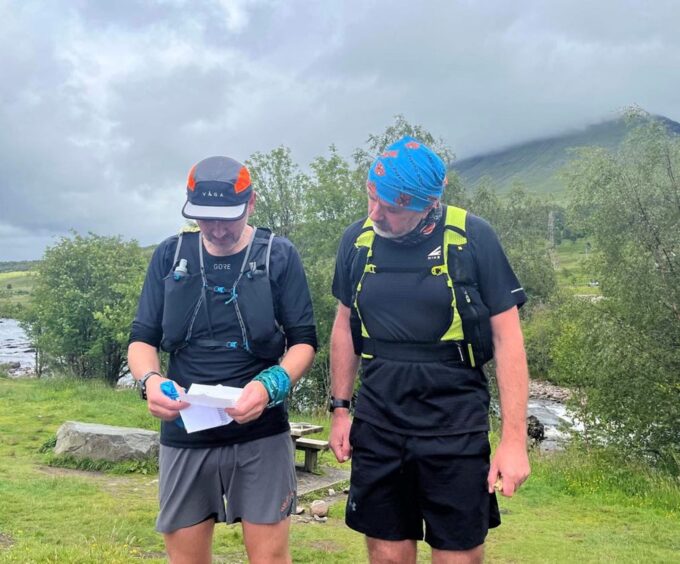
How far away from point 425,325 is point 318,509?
609 cm

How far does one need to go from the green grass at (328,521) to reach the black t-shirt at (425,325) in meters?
3.65

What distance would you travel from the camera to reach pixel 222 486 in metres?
2.86

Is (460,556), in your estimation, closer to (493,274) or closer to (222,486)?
(222,486)

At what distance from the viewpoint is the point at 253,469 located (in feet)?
9.28

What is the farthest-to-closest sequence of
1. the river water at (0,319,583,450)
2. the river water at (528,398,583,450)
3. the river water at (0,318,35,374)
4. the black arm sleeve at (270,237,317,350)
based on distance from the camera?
the river water at (0,318,35,374), the river water at (528,398,583,450), the river water at (0,319,583,450), the black arm sleeve at (270,237,317,350)

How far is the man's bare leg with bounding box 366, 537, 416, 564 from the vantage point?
109 inches

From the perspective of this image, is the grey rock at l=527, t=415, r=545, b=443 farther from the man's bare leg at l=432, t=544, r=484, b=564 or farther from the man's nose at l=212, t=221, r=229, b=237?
the man's nose at l=212, t=221, r=229, b=237

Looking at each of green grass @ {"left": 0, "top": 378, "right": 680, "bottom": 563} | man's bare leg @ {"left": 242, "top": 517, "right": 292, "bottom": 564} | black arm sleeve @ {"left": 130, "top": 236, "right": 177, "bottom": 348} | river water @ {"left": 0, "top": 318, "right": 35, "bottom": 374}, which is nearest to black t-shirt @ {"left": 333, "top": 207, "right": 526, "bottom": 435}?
man's bare leg @ {"left": 242, "top": 517, "right": 292, "bottom": 564}

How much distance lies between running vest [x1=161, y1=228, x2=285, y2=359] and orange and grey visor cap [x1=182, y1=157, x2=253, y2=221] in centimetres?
24

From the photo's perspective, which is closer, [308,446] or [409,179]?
[409,179]

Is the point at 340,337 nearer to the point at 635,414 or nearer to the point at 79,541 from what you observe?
the point at 79,541

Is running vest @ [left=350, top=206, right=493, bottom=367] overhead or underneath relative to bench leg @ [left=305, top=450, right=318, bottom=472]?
overhead

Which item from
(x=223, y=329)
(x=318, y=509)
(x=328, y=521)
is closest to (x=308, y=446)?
(x=318, y=509)

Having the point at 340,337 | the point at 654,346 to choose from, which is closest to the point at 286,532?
the point at 340,337
